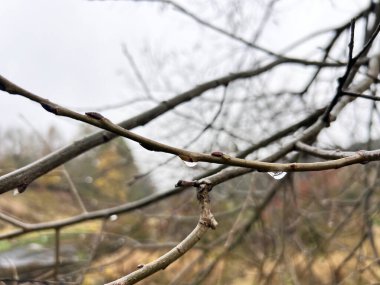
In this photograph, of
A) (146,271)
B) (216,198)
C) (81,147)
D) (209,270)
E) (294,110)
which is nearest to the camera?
(146,271)

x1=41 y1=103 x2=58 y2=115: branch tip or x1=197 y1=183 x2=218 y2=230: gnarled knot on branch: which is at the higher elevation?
x1=41 y1=103 x2=58 y2=115: branch tip

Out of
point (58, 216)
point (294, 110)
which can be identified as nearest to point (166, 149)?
point (294, 110)

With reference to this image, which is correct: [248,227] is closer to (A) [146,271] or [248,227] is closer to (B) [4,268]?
(B) [4,268]

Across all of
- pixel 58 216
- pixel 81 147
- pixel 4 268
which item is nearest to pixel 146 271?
pixel 81 147

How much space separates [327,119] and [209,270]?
1783 millimetres

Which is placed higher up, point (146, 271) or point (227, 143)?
point (227, 143)

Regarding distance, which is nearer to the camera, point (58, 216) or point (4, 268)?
point (4, 268)

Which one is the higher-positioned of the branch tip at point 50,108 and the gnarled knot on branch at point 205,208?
the branch tip at point 50,108

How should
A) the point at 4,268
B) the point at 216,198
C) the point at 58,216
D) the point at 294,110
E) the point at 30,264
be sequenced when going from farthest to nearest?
1. the point at 58,216
2. the point at 216,198
3. the point at 294,110
4. the point at 30,264
5. the point at 4,268

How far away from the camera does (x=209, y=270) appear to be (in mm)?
2977

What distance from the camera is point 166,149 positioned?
0.74 m

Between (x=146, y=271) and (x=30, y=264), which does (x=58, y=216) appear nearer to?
(x=30, y=264)

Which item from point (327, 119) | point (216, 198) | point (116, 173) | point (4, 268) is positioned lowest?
point (4, 268)

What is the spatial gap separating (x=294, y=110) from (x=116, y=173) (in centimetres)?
272
